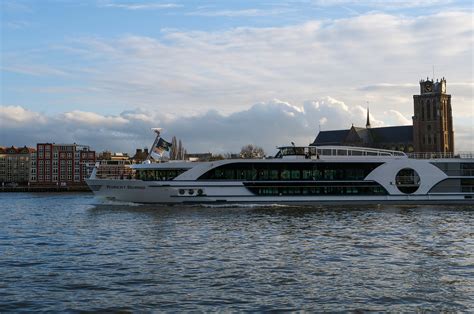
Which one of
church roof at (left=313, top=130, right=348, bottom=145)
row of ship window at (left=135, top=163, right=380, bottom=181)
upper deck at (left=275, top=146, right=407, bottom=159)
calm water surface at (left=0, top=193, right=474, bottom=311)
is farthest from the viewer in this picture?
church roof at (left=313, top=130, right=348, bottom=145)

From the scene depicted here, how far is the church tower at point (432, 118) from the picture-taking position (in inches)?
6004

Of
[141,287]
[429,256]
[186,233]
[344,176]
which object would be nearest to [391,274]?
[429,256]

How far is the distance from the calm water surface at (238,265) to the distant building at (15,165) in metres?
161

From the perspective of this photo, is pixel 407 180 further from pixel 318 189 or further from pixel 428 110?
pixel 428 110

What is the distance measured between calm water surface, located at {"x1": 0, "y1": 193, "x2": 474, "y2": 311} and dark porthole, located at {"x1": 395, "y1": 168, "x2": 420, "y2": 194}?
15.8m

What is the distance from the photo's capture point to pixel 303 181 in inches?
2078

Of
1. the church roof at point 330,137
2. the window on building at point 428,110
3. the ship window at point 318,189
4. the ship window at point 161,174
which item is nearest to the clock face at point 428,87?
the window on building at point 428,110

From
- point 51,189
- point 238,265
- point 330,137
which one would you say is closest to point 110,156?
point 51,189

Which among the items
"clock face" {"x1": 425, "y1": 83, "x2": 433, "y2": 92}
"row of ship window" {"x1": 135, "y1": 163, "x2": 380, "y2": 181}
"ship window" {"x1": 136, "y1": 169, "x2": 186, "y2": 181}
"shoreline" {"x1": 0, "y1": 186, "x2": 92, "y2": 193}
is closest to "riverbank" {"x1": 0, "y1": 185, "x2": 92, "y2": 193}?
"shoreline" {"x1": 0, "y1": 186, "x2": 92, "y2": 193}

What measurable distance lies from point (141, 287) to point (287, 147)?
38.2 metres

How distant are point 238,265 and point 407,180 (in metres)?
37.3

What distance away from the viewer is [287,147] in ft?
179

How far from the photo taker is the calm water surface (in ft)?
52.9

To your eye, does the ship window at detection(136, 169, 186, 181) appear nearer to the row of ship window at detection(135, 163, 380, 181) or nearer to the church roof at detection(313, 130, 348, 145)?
the row of ship window at detection(135, 163, 380, 181)
